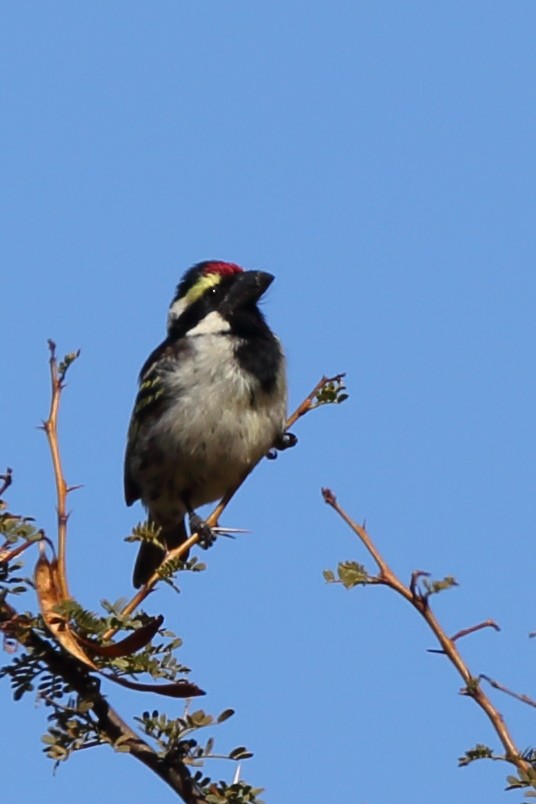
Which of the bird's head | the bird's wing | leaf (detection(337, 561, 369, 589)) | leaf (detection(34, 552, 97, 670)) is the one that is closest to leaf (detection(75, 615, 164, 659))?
leaf (detection(34, 552, 97, 670))

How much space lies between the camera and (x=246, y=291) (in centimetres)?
607

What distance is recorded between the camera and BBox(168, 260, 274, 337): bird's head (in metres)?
6.07

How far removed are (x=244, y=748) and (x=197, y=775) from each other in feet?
0.31

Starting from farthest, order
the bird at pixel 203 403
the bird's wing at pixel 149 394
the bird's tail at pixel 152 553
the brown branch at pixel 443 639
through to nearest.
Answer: the bird's tail at pixel 152 553 < the bird's wing at pixel 149 394 < the bird at pixel 203 403 < the brown branch at pixel 443 639

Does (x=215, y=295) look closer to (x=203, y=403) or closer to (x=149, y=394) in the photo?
(x=149, y=394)

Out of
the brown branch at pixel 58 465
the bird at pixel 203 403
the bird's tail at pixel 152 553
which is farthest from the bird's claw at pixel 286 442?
the brown branch at pixel 58 465

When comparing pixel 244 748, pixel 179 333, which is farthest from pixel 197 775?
pixel 179 333

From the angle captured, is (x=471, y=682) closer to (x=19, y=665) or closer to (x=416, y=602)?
(x=416, y=602)

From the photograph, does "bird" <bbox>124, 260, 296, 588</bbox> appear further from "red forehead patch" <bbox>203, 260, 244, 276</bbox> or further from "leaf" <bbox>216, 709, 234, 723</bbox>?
"leaf" <bbox>216, 709, 234, 723</bbox>

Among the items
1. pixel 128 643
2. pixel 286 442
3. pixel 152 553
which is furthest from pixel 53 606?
pixel 152 553

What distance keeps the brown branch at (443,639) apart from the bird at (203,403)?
3087 mm

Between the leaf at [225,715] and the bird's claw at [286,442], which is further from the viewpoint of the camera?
the bird's claw at [286,442]

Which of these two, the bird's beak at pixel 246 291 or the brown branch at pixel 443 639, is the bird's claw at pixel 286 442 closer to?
the bird's beak at pixel 246 291

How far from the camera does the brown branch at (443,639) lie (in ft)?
6.03
